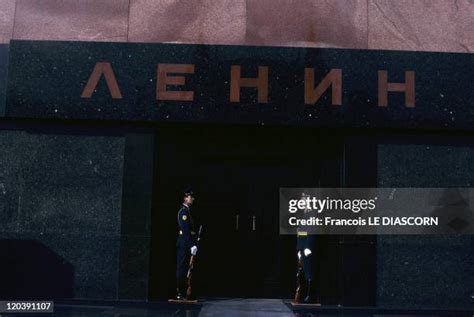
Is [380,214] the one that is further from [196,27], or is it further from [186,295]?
[196,27]

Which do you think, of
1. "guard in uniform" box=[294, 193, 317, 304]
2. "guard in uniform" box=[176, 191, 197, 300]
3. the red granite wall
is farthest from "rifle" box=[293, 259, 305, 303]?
the red granite wall

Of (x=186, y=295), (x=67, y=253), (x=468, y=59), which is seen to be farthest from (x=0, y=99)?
(x=468, y=59)

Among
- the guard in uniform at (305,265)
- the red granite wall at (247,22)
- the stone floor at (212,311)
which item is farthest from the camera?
the red granite wall at (247,22)

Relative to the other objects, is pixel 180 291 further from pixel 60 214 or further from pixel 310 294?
pixel 60 214

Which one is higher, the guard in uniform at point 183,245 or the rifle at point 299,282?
the guard in uniform at point 183,245

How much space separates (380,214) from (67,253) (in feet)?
18.3

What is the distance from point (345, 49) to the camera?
36.6 ft

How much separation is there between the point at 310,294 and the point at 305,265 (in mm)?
597

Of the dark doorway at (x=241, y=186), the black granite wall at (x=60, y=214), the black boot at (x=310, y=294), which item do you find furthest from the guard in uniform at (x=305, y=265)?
the black granite wall at (x=60, y=214)

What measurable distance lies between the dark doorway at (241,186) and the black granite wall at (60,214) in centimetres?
103

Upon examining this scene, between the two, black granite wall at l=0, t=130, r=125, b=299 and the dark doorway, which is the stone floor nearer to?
black granite wall at l=0, t=130, r=125, b=299

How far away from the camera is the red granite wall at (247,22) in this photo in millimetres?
11406

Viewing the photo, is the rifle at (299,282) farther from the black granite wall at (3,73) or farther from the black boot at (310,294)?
the black granite wall at (3,73)

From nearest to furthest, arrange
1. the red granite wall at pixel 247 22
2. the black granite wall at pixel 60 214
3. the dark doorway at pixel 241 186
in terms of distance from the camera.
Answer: the black granite wall at pixel 60 214 → the red granite wall at pixel 247 22 → the dark doorway at pixel 241 186
